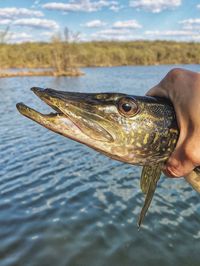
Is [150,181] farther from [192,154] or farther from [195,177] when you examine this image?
[192,154]

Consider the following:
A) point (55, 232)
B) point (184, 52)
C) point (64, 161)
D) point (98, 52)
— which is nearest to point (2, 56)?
point (98, 52)

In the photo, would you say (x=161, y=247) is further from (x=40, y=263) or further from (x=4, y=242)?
(x=4, y=242)

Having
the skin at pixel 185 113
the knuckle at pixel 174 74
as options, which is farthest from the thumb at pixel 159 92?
the knuckle at pixel 174 74

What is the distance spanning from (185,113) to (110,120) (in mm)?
495

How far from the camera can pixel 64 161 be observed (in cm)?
1244

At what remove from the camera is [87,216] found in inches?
330

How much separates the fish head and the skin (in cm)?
13

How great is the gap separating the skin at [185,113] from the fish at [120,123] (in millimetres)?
85

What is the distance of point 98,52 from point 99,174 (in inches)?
3441

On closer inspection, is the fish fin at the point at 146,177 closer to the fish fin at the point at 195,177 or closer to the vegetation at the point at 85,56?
the fish fin at the point at 195,177

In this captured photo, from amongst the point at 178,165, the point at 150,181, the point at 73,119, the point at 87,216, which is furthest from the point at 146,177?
the point at 87,216

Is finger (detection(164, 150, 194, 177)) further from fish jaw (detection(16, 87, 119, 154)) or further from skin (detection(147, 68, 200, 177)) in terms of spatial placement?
fish jaw (detection(16, 87, 119, 154))

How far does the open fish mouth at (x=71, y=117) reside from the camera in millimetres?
2398

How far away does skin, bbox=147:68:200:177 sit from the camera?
7.71 feet
